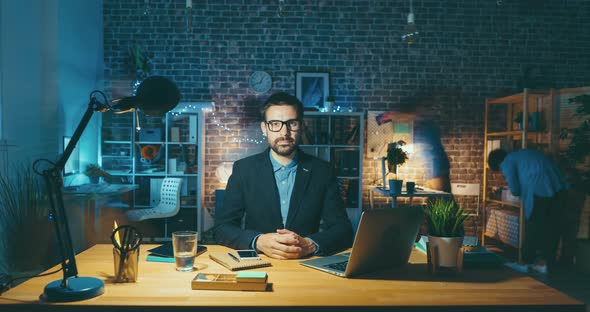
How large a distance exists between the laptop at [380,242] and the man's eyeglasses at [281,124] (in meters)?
0.86

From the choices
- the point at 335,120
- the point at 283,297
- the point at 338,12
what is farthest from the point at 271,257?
the point at 338,12

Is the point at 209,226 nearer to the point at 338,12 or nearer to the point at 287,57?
the point at 287,57

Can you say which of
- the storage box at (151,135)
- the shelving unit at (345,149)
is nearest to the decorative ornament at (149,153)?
the storage box at (151,135)

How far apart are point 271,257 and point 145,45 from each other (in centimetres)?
453


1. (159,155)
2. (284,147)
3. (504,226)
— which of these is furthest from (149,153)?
(504,226)

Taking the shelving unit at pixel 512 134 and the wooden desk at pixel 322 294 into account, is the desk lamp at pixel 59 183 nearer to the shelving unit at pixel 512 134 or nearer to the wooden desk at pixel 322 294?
the wooden desk at pixel 322 294

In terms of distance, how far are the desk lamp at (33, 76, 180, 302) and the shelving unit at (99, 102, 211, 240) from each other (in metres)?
3.94

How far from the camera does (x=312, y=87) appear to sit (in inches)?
214

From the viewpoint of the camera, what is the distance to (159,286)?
1.30 m

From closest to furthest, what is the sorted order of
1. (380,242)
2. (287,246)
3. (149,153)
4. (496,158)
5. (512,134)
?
(380,242)
(287,246)
(512,134)
(496,158)
(149,153)

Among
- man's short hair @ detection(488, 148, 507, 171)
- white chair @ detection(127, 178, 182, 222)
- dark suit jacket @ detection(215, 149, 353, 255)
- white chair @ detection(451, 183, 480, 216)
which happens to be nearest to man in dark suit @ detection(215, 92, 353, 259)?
dark suit jacket @ detection(215, 149, 353, 255)

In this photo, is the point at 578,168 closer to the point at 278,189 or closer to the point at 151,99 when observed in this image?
the point at 278,189

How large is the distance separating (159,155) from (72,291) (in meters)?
4.47

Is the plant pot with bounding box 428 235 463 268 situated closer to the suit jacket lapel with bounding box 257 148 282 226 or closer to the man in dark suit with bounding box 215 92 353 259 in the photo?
the man in dark suit with bounding box 215 92 353 259
